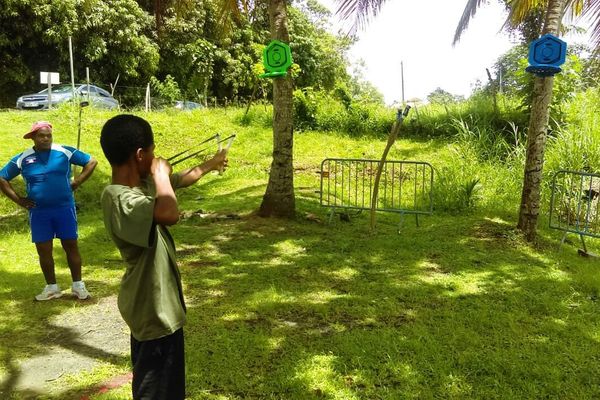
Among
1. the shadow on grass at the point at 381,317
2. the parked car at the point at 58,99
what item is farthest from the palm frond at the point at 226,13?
the parked car at the point at 58,99

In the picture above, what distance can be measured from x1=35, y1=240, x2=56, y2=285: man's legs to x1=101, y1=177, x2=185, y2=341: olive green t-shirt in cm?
276

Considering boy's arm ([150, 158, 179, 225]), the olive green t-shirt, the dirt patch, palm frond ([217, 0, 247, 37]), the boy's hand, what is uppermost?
palm frond ([217, 0, 247, 37])

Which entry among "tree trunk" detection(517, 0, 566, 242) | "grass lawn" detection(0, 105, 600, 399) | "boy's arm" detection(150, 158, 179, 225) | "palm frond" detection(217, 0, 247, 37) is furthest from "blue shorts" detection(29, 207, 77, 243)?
"tree trunk" detection(517, 0, 566, 242)

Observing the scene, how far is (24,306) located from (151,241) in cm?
334

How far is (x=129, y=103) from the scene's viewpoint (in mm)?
21656

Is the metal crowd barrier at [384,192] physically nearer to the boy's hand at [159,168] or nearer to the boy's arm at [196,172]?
the boy's arm at [196,172]

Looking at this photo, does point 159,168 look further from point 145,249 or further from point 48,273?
point 48,273

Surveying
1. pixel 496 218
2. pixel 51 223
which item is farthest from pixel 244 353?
pixel 496 218

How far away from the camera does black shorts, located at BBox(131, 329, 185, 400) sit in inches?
84.5

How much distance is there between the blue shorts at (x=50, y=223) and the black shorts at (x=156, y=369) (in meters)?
2.71

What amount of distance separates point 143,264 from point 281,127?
5472 millimetres

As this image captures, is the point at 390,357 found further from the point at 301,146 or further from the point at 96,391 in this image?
the point at 301,146

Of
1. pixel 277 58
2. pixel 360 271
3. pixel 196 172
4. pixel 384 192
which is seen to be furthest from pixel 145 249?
pixel 384 192

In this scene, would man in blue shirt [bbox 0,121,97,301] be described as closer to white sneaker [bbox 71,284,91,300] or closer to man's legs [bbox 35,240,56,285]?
man's legs [bbox 35,240,56,285]
